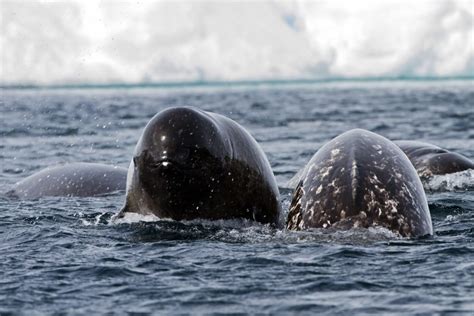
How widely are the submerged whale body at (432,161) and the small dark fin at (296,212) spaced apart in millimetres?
6422

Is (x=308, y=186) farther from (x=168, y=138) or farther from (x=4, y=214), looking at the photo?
(x=4, y=214)

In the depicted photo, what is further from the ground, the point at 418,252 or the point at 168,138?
the point at 168,138

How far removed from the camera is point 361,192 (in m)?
9.95

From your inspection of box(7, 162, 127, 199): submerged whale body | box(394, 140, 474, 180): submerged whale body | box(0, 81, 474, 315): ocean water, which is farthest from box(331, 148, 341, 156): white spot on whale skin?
box(394, 140, 474, 180): submerged whale body

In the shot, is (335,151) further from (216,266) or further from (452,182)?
(452,182)

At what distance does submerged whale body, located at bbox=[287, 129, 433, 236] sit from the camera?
9.88 m

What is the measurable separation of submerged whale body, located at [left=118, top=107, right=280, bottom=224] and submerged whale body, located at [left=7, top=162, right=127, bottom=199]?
4457mm

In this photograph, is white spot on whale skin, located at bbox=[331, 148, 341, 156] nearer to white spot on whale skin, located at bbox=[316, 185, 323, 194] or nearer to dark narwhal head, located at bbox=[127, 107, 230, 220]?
white spot on whale skin, located at bbox=[316, 185, 323, 194]

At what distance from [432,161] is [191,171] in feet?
26.7

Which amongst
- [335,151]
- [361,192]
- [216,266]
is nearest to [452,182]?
[335,151]

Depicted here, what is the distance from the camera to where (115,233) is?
36.4 feet

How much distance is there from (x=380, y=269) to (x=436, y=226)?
3134mm

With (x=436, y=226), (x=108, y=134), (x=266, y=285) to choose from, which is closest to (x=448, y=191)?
(x=436, y=226)

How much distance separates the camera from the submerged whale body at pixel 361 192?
9.88m
